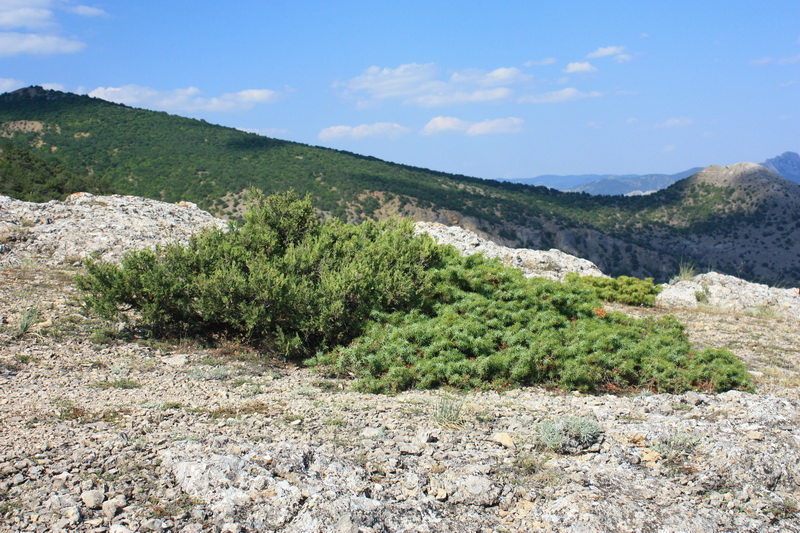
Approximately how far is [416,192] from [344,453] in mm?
42148

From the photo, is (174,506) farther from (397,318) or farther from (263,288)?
(397,318)

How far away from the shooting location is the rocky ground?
3.05 meters

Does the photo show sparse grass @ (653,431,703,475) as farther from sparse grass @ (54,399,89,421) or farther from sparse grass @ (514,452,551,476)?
sparse grass @ (54,399,89,421)

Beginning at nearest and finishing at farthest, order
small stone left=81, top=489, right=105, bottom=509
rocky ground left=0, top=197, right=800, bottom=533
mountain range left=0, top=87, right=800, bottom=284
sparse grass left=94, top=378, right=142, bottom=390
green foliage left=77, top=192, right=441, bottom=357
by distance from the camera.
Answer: small stone left=81, top=489, right=105, bottom=509 < rocky ground left=0, top=197, right=800, bottom=533 < sparse grass left=94, top=378, right=142, bottom=390 < green foliage left=77, top=192, right=441, bottom=357 < mountain range left=0, top=87, right=800, bottom=284

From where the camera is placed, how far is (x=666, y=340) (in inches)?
255

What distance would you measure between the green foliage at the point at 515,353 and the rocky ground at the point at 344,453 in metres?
0.27

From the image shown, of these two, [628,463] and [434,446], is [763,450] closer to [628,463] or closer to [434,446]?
[628,463]

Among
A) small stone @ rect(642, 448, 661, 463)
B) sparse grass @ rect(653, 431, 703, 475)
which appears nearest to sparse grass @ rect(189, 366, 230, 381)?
small stone @ rect(642, 448, 661, 463)

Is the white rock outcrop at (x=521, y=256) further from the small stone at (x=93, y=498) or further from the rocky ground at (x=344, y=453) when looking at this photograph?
the small stone at (x=93, y=498)

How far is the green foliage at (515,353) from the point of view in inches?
218

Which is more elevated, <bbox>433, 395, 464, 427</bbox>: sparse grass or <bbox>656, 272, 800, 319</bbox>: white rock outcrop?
<bbox>433, 395, 464, 427</bbox>: sparse grass

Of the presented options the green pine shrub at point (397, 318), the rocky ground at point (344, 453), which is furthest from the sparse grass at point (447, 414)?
the green pine shrub at point (397, 318)

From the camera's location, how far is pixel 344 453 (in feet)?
12.3

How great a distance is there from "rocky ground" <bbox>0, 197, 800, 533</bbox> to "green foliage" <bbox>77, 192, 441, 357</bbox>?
54cm
